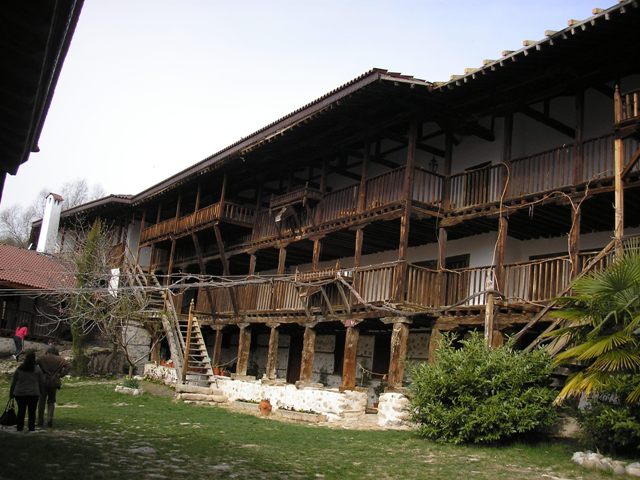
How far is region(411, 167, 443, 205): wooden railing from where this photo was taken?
17984 mm

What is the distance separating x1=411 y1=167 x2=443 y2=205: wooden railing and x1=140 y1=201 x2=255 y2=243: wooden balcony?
8.34 metres

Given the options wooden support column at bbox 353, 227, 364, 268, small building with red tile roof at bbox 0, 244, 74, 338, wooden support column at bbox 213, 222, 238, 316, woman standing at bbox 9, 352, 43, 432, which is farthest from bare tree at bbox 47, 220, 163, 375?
woman standing at bbox 9, 352, 43, 432

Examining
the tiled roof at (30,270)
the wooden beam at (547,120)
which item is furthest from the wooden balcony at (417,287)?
the tiled roof at (30,270)

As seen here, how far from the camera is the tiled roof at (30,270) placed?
29.1 meters

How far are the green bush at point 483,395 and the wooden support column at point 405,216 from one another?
168 inches

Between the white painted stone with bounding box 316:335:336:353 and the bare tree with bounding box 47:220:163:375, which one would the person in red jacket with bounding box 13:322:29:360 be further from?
the white painted stone with bounding box 316:335:336:353

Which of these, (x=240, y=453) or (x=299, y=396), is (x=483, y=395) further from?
(x=299, y=396)

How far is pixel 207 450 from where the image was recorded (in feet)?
33.3

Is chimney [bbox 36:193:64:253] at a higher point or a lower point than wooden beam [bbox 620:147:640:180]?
higher

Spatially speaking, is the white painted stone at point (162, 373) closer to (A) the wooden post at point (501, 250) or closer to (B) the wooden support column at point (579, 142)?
(A) the wooden post at point (501, 250)

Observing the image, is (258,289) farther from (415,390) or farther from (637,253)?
(637,253)

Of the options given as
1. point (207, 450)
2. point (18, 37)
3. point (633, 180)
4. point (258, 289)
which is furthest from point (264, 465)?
point (258, 289)

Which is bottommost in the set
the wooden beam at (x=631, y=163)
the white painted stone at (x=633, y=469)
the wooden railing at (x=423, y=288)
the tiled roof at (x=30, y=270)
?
the white painted stone at (x=633, y=469)

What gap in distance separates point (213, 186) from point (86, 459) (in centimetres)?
2015
